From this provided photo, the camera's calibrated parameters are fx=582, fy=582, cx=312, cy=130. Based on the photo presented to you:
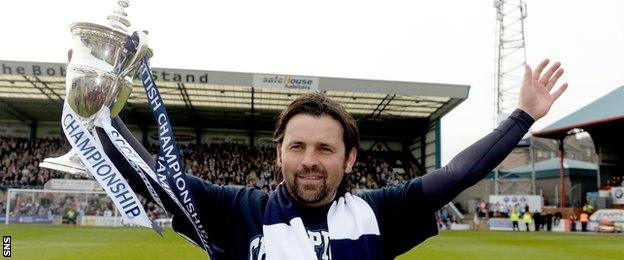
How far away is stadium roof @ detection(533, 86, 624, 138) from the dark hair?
33140 millimetres

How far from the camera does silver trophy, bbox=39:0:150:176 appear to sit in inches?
105

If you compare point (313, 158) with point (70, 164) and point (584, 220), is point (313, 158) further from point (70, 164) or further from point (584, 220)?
point (584, 220)

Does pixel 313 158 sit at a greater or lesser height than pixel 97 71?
lesser

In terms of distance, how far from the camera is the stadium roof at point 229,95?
26891 millimetres

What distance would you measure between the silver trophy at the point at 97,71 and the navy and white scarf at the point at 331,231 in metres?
0.92

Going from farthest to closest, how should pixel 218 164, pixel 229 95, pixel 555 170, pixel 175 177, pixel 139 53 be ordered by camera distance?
pixel 555 170 < pixel 218 164 < pixel 229 95 < pixel 139 53 < pixel 175 177

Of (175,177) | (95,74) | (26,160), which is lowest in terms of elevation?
(175,177)

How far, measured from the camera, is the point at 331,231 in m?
2.29

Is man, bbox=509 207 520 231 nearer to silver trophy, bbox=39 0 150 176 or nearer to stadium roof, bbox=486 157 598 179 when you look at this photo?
stadium roof, bbox=486 157 598 179

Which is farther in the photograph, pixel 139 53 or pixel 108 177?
pixel 139 53

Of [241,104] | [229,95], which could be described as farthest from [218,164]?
[229,95]

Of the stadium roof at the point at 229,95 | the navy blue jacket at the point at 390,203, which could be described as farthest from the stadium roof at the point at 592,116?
the navy blue jacket at the point at 390,203

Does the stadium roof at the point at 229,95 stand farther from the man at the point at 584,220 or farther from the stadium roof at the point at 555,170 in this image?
the stadium roof at the point at 555,170

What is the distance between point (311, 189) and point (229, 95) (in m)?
28.7
